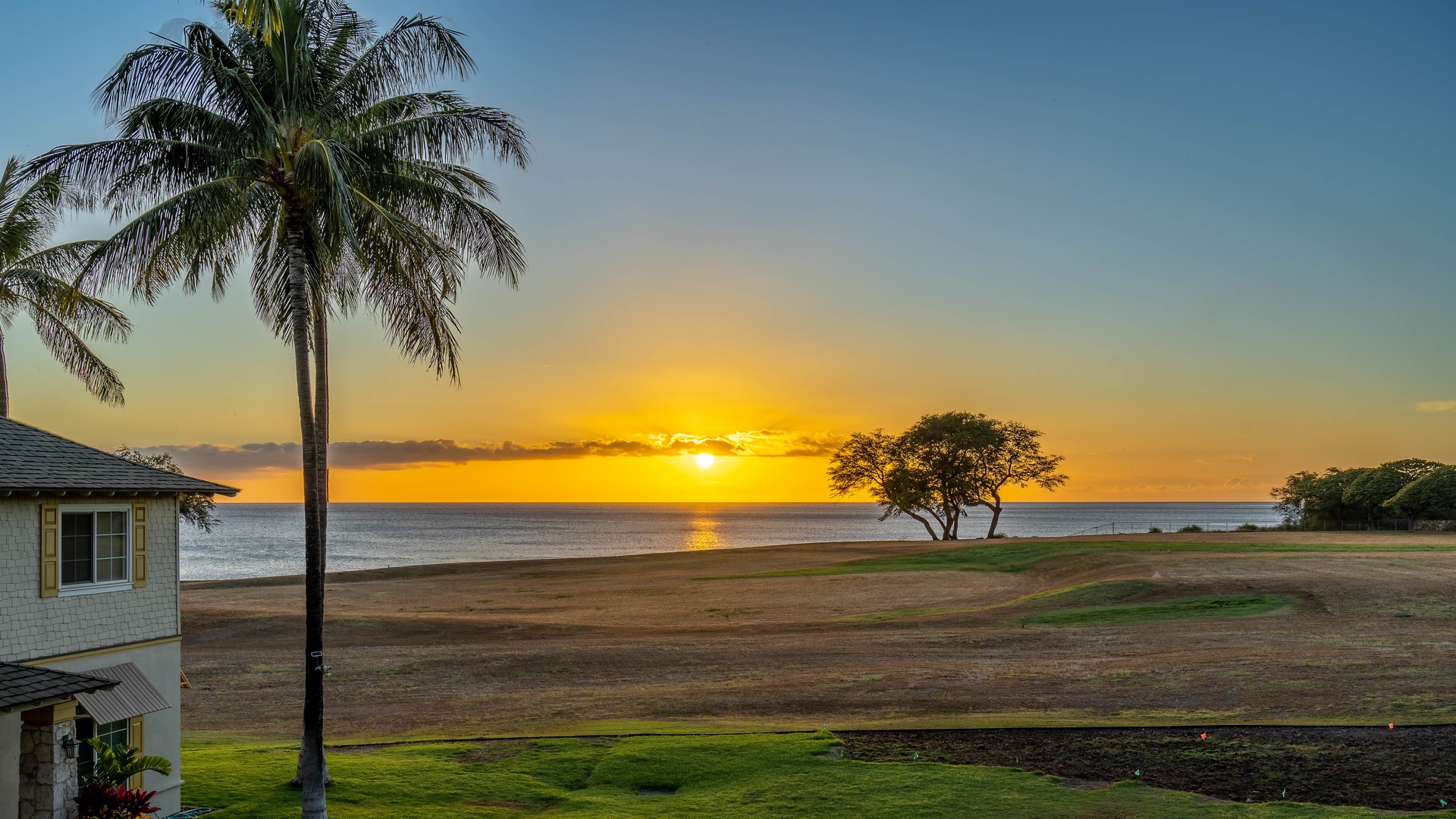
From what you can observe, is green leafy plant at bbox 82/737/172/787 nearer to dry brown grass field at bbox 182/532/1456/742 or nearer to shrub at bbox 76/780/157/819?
shrub at bbox 76/780/157/819

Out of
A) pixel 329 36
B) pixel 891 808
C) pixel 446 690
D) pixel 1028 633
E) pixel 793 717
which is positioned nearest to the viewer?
pixel 891 808

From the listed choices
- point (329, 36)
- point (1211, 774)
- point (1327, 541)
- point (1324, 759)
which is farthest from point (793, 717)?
point (1327, 541)

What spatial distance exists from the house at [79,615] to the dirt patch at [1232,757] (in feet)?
35.8

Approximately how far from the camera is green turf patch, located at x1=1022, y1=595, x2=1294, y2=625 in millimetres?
30188

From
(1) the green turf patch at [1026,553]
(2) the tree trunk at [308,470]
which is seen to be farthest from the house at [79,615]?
(1) the green turf patch at [1026,553]

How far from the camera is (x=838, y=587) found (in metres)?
45.5

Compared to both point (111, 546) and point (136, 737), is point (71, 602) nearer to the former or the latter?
point (111, 546)

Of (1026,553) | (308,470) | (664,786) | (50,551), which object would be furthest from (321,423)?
(1026,553)

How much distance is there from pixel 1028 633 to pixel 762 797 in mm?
16910

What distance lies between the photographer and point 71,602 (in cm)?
1308

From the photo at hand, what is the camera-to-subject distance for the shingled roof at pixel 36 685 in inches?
436

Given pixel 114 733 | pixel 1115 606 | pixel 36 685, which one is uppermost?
pixel 36 685

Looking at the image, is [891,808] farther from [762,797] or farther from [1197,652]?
[1197,652]

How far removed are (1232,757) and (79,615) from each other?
17.1 m
